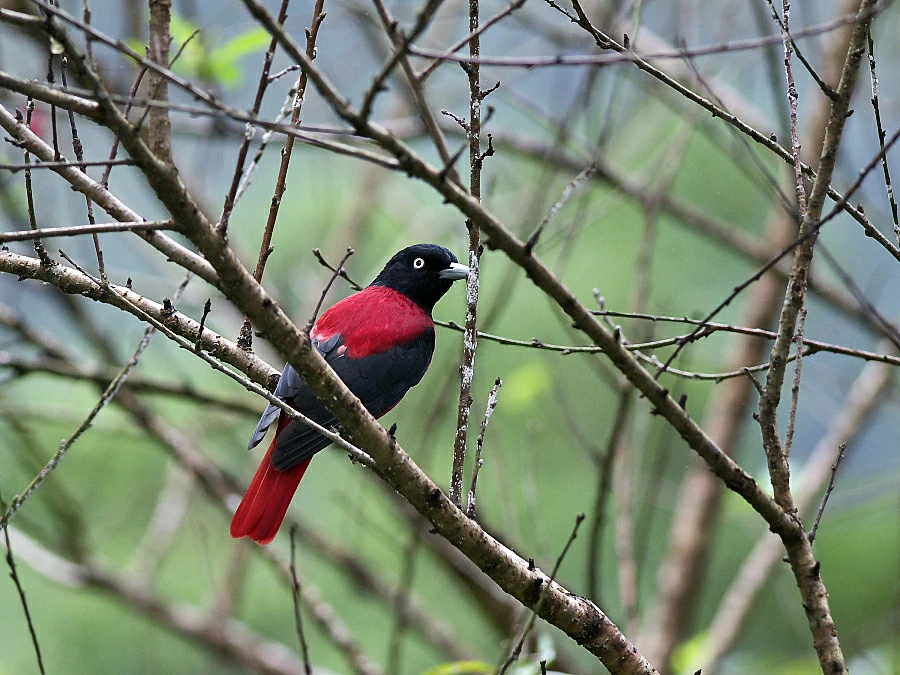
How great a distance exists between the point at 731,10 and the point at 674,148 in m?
1.24

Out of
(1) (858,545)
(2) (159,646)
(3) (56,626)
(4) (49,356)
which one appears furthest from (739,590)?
(2) (159,646)

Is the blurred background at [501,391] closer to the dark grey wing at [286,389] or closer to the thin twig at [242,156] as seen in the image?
the dark grey wing at [286,389]

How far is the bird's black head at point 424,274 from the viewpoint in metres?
4.13

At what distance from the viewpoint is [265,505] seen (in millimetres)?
3266

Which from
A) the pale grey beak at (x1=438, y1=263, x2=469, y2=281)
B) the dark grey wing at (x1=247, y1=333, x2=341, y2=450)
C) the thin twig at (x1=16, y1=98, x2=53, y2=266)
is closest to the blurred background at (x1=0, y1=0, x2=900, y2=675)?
the pale grey beak at (x1=438, y1=263, x2=469, y2=281)

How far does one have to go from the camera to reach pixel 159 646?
29.8 ft

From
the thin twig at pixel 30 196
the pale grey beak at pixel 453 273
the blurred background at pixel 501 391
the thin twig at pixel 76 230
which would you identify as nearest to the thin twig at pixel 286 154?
the thin twig at pixel 30 196

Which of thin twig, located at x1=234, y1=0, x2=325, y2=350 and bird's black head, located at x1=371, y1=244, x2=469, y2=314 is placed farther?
bird's black head, located at x1=371, y1=244, x2=469, y2=314

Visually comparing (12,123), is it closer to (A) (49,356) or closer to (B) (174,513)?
(A) (49,356)

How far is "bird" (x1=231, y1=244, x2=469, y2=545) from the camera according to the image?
3.20 meters

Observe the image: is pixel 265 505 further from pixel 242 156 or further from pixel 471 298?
pixel 242 156

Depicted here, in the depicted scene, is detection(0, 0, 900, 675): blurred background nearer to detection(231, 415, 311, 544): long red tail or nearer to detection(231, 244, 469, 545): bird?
detection(231, 244, 469, 545): bird

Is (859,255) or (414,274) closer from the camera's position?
(414,274)

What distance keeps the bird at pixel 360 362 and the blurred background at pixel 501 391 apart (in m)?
0.25
